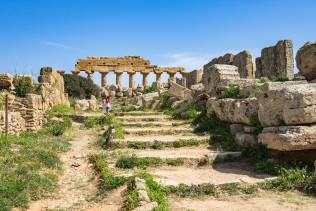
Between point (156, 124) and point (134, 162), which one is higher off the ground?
point (156, 124)

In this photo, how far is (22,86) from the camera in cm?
1617

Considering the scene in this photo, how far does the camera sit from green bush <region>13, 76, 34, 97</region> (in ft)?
52.4

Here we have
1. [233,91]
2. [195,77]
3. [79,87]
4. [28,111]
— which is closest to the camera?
[233,91]

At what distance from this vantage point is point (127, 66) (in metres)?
42.4

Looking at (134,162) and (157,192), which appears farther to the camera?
(134,162)

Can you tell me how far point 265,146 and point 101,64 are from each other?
115ft

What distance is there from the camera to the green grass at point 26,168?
663 cm

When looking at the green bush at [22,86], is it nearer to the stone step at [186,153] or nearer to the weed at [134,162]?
the stone step at [186,153]

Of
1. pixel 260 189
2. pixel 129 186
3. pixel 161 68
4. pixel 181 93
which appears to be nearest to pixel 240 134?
pixel 260 189

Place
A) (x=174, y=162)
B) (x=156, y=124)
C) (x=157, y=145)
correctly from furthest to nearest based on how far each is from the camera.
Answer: (x=156, y=124) → (x=157, y=145) → (x=174, y=162)

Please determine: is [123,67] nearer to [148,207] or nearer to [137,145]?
[137,145]

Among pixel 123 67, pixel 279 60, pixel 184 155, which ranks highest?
pixel 123 67

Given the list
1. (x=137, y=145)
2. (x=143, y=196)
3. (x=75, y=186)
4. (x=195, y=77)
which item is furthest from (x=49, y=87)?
(x=143, y=196)

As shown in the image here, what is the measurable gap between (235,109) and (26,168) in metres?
5.35
